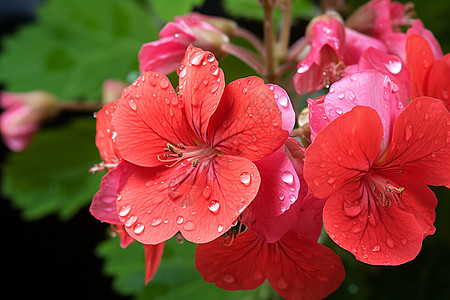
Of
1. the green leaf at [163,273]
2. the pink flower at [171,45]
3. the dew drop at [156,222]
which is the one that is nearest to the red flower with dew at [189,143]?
the dew drop at [156,222]

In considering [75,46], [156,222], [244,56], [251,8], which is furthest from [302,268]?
[75,46]

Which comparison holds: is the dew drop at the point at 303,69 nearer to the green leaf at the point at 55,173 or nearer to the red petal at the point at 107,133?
the red petal at the point at 107,133

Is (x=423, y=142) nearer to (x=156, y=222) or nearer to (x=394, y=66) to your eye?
(x=394, y=66)

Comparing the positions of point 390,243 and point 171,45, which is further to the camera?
point 171,45

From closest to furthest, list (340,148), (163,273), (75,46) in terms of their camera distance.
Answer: (340,148), (163,273), (75,46)

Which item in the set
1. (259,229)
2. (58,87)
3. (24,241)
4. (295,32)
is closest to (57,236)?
(24,241)

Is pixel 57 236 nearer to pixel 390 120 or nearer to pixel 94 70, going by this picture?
pixel 94 70

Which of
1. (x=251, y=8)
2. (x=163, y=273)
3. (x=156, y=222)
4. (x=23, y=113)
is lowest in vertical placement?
(x=163, y=273)

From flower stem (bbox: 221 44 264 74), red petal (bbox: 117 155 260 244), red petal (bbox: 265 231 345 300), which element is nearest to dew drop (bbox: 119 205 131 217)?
red petal (bbox: 117 155 260 244)
